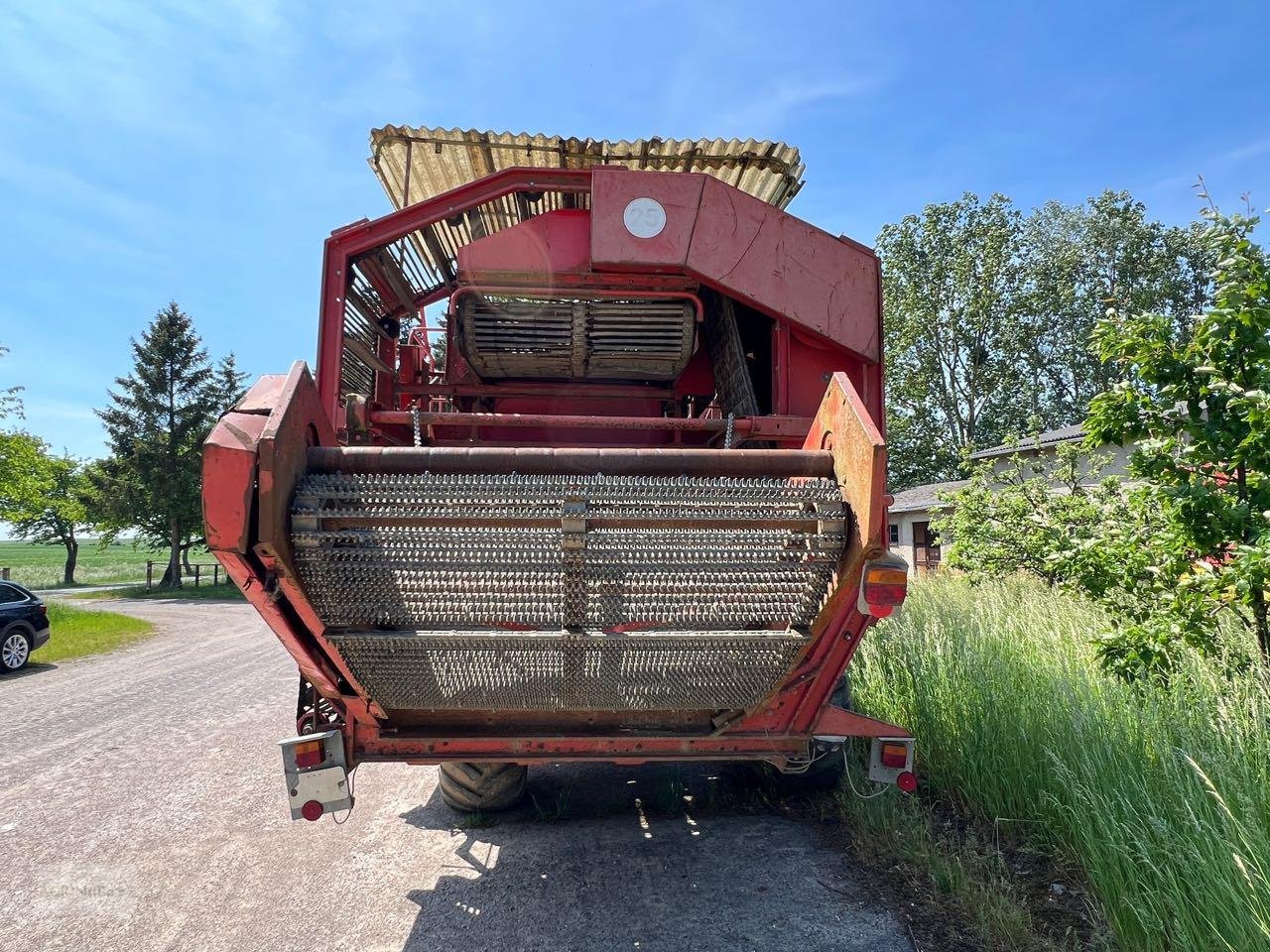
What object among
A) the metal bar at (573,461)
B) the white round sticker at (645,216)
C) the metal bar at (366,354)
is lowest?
the metal bar at (573,461)

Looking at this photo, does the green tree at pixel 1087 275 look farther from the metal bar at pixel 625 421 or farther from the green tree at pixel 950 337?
the metal bar at pixel 625 421

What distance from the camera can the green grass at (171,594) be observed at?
2336 centimetres

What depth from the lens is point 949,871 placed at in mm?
2955

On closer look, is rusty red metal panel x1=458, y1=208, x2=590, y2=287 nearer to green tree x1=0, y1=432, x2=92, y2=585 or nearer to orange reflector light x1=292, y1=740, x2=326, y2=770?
orange reflector light x1=292, y1=740, x2=326, y2=770

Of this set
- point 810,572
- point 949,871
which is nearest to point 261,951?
point 810,572

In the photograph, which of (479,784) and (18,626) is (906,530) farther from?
(479,784)

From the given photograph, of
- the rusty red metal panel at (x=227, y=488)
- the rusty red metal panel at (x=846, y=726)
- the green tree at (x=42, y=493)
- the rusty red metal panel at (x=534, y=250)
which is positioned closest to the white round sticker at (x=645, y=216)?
the rusty red metal panel at (x=534, y=250)

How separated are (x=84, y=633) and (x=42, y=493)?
599 inches

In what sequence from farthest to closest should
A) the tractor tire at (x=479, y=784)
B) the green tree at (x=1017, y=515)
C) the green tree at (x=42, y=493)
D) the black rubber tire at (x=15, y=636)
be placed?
the green tree at (x=42, y=493)
the black rubber tire at (x=15, y=636)
the green tree at (x=1017, y=515)
the tractor tire at (x=479, y=784)

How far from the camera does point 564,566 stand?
2.11m

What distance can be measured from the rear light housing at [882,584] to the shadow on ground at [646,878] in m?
1.47

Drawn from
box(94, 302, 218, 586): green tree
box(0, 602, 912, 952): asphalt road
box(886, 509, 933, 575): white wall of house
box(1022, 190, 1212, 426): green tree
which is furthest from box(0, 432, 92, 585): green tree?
box(1022, 190, 1212, 426): green tree

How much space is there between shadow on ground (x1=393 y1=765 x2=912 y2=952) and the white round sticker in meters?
2.89

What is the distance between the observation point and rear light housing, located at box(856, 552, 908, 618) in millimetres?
2023
